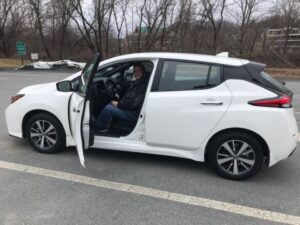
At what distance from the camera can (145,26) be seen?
3797 cm

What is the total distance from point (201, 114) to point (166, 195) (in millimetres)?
1093

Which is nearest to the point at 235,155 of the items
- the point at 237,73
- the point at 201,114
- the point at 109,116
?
the point at 201,114

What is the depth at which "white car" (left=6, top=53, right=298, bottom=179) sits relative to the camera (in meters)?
4.21

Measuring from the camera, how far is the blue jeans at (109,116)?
16.3 feet

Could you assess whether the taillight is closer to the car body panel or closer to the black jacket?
the car body panel

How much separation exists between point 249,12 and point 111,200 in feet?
112

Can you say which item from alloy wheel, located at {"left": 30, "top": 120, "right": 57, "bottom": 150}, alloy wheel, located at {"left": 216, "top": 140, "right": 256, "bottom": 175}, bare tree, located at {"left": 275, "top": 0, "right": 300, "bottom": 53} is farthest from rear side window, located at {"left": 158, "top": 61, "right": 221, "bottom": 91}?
bare tree, located at {"left": 275, "top": 0, "right": 300, "bottom": 53}

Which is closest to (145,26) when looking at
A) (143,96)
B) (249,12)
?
(249,12)

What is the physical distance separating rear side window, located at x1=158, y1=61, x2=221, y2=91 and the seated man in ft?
1.39

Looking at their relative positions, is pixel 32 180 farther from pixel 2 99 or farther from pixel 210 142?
pixel 2 99

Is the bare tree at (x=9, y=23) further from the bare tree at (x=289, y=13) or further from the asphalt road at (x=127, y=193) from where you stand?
the asphalt road at (x=127, y=193)

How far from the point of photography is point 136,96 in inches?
191

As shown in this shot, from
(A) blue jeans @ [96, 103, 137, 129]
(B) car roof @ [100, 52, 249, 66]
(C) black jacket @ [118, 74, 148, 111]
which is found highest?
(B) car roof @ [100, 52, 249, 66]

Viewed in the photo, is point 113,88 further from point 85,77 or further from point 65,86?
point 85,77
